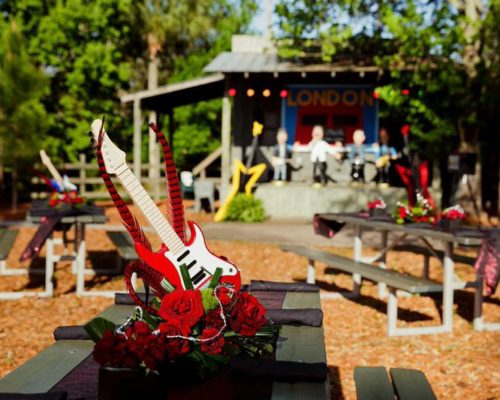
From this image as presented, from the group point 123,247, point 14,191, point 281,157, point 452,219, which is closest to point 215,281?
point 452,219

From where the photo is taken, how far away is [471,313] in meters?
7.76

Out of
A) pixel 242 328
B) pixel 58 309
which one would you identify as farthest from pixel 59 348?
pixel 58 309

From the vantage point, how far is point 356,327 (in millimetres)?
7242

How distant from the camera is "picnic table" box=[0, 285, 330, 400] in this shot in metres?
2.30

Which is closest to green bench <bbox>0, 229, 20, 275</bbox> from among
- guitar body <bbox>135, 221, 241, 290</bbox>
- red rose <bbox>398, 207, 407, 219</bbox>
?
red rose <bbox>398, 207, 407, 219</bbox>

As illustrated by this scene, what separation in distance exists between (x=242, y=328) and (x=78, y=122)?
27.4 meters

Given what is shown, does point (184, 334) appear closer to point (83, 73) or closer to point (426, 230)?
point (426, 230)

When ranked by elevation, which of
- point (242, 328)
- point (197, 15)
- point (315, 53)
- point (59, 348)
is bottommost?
point (59, 348)

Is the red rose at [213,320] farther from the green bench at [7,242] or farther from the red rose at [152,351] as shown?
the green bench at [7,242]

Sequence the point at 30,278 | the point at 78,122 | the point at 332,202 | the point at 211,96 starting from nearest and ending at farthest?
the point at 30,278
the point at 332,202
the point at 211,96
the point at 78,122

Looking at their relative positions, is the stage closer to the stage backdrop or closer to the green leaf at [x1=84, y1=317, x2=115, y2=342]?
the stage backdrop

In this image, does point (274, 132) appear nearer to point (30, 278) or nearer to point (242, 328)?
point (30, 278)

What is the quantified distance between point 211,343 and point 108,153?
92cm

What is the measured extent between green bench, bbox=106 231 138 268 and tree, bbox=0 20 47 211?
413 inches
